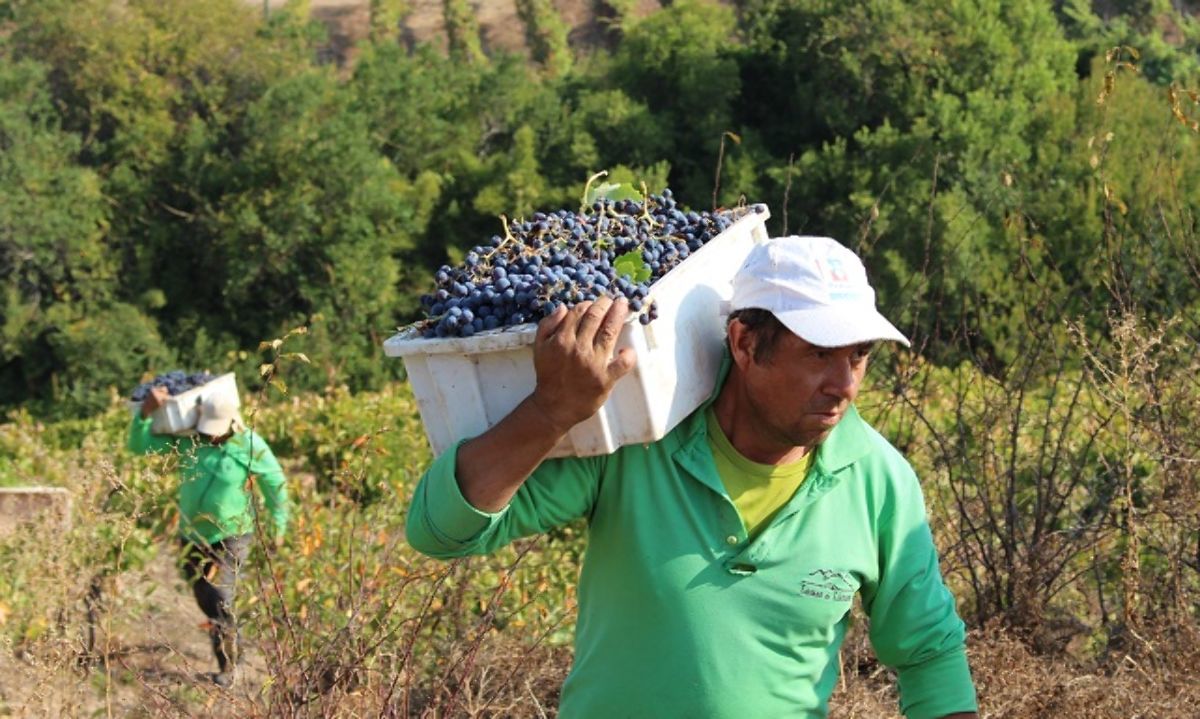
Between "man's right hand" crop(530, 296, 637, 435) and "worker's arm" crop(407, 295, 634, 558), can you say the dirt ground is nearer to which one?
"worker's arm" crop(407, 295, 634, 558)

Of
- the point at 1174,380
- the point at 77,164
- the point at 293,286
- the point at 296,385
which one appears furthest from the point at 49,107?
the point at 1174,380

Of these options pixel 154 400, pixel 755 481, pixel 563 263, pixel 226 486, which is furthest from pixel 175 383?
pixel 755 481

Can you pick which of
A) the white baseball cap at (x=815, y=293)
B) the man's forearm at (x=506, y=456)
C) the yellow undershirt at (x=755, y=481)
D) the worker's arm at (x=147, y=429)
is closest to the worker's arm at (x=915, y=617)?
the yellow undershirt at (x=755, y=481)

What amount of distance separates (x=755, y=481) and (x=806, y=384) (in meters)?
0.19

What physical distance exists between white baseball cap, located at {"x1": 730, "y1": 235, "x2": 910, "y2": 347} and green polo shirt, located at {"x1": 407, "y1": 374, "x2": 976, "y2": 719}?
0.74 feet

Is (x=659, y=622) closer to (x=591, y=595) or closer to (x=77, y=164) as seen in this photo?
(x=591, y=595)

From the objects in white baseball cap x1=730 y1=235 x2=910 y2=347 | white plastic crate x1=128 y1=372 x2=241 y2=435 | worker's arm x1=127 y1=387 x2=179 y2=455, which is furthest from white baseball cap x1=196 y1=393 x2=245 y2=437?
white baseball cap x1=730 y1=235 x2=910 y2=347

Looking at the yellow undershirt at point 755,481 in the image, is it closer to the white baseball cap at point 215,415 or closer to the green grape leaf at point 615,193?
the green grape leaf at point 615,193

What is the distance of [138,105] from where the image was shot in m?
24.9

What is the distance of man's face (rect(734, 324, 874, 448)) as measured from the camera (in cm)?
219

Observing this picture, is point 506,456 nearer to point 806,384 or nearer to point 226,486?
point 806,384

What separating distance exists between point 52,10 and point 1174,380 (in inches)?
962

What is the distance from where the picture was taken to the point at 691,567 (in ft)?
7.25

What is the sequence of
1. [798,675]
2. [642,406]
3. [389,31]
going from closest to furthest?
1. [642,406]
2. [798,675]
3. [389,31]
